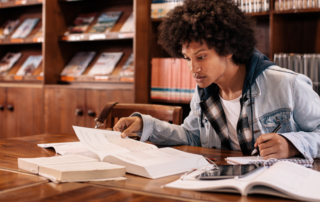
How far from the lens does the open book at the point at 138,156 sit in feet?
2.95

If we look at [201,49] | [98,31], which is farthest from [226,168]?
[98,31]

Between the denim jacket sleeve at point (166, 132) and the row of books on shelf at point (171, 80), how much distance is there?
993mm

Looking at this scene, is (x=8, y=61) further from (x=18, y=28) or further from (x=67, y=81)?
(x=67, y=81)

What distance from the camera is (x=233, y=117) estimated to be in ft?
4.94

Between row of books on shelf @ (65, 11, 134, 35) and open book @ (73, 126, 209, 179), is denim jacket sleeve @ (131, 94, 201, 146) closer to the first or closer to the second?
open book @ (73, 126, 209, 179)

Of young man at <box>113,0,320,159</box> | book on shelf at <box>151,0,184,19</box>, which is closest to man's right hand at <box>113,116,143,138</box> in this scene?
young man at <box>113,0,320,159</box>

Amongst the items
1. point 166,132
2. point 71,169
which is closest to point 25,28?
point 166,132

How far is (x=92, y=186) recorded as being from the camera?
790mm

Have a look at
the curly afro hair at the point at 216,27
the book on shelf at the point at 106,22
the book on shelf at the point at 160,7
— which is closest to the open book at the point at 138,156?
the curly afro hair at the point at 216,27

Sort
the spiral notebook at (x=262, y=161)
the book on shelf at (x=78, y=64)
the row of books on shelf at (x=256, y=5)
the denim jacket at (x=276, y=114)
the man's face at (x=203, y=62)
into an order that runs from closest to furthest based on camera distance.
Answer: the spiral notebook at (x=262, y=161), the denim jacket at (x=276, y=114), the man's face at (x=203, y=62), the row of books on shelf at (x=256, y=5), the book on shelf at (x=78, y=64)

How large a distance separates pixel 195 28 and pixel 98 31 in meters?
1.93

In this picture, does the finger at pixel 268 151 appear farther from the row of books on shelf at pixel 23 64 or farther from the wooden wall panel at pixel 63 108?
the row of books on shelf at pixel 23 64

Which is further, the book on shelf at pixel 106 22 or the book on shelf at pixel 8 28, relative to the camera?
the book on shelf at pixel 8 28

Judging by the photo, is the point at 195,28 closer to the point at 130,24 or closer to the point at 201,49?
the point at 201,49
